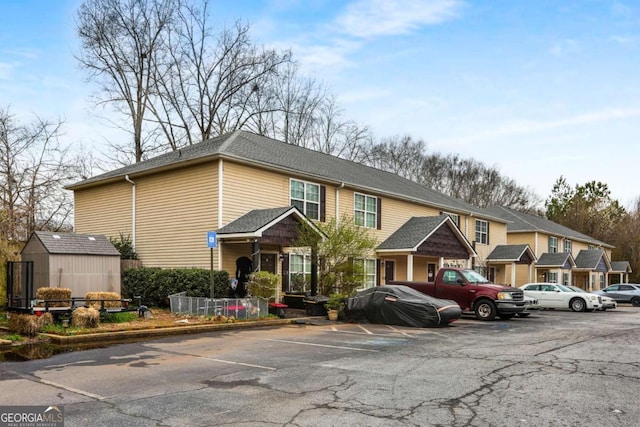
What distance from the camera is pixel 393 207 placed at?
28.6 metres

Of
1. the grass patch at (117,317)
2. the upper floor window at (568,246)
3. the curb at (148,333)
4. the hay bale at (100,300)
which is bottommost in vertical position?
the curb at (148,333)

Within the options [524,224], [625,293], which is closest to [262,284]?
[625,293]

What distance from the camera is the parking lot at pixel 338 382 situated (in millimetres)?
6281

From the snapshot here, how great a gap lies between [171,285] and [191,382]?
11.3 meters

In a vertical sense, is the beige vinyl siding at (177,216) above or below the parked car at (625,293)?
above

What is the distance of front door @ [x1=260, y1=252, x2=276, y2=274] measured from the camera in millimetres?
21594

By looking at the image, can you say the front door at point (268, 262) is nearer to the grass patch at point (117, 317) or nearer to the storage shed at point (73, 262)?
the storage shed at point (73, 262)

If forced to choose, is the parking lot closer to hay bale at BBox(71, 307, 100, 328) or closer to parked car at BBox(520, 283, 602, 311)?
hay bale at BBox(71, 307, 100, 328)

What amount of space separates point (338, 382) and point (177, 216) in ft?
48.0

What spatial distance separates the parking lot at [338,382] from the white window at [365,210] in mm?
12920

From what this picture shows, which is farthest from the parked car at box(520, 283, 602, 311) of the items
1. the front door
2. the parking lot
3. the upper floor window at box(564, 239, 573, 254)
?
the upper floor window at box(564, 239, 573, 254)

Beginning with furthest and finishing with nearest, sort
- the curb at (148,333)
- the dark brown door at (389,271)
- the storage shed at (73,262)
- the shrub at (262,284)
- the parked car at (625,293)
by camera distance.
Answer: the parked car at (625,293), the dark brown door at (389,271), the shrub at (262,284), the storage shed at (73,262), the curb at (148,333)

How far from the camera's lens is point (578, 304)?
2642cm

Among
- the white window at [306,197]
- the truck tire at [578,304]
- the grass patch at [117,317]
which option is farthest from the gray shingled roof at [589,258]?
the grass patch at [117,317]
